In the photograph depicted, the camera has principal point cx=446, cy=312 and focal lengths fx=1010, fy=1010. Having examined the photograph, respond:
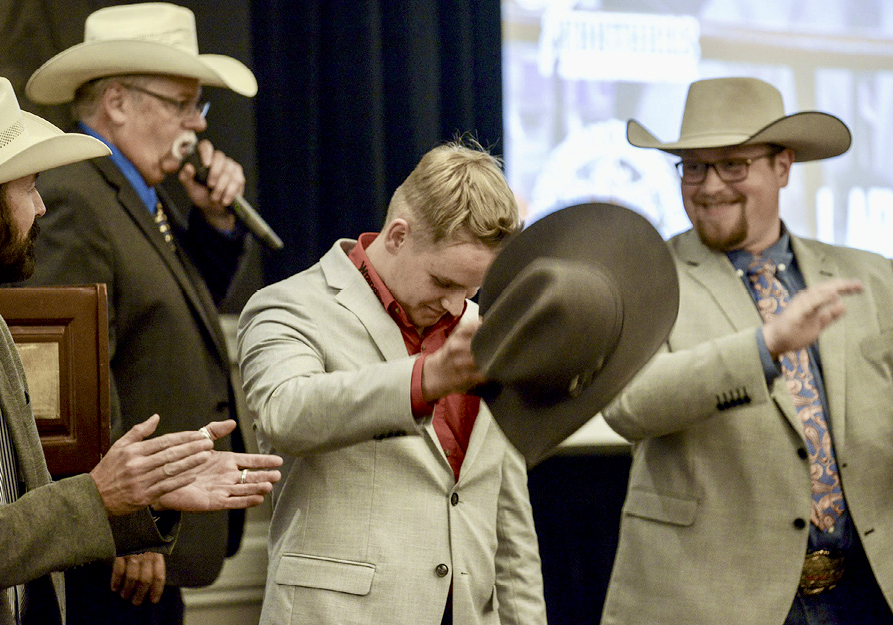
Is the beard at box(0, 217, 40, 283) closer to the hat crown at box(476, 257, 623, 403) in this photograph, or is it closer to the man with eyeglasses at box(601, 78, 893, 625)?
the hat crown at box(476, 257, 623, 403)

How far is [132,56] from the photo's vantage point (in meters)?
2.53

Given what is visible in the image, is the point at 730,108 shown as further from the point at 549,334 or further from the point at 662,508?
the point at 549,334

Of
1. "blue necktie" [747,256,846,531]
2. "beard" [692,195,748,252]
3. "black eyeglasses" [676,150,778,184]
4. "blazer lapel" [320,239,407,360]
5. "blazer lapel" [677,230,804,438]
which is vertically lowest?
"blue necktie" [747,256,846,531]

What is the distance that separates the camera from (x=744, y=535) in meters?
2.06

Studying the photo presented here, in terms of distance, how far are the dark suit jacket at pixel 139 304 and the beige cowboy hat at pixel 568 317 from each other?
3.82 ft

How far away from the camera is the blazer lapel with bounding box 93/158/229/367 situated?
2.44 meters

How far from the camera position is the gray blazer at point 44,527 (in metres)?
1.41

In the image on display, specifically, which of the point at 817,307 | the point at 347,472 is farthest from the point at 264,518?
the point at 817,307

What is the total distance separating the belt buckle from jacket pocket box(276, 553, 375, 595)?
94 cm

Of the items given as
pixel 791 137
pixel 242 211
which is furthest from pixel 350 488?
pixel 791 137

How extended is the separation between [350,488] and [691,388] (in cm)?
72

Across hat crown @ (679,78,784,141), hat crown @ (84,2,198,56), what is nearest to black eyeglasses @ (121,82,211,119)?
hat crown @ (84,2,198,56)

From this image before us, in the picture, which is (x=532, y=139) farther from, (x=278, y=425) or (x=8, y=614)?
(x=8, y=614)

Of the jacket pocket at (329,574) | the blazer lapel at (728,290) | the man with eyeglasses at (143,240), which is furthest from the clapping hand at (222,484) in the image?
the blazer lapel at (728,290)
